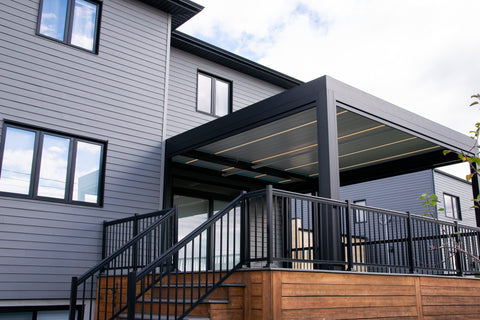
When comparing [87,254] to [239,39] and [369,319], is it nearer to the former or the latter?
[369,319]

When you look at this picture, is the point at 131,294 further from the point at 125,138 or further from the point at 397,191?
the point at 397,191

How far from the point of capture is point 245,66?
35.1ft

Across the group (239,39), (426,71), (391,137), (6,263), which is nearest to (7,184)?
(6,263)

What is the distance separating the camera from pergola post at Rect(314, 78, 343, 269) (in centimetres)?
506

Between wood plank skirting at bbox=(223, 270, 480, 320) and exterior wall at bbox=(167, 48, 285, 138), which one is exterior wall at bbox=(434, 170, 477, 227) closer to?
exterior wall at bbox=(167, 48, 285, 138)

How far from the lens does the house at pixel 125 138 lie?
249 inches

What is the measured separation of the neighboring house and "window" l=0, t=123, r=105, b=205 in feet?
48.2

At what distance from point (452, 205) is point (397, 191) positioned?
8.14 ft

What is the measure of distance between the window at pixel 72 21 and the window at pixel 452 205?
16.4 meters

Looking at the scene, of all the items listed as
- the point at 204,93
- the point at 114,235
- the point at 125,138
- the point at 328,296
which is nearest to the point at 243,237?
the point at 328,296

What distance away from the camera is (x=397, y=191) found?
777 inches

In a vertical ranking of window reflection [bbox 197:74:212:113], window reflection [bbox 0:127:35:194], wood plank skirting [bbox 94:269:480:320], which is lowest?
wood plank skirting [bbox 94:269:480:320]

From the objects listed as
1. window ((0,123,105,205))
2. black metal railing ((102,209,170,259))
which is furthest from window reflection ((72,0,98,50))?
black metal railing ((102,209,170,259))

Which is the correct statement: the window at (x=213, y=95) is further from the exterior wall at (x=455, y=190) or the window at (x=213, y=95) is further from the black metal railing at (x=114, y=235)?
the exterior wall at (x=455, y=190)
